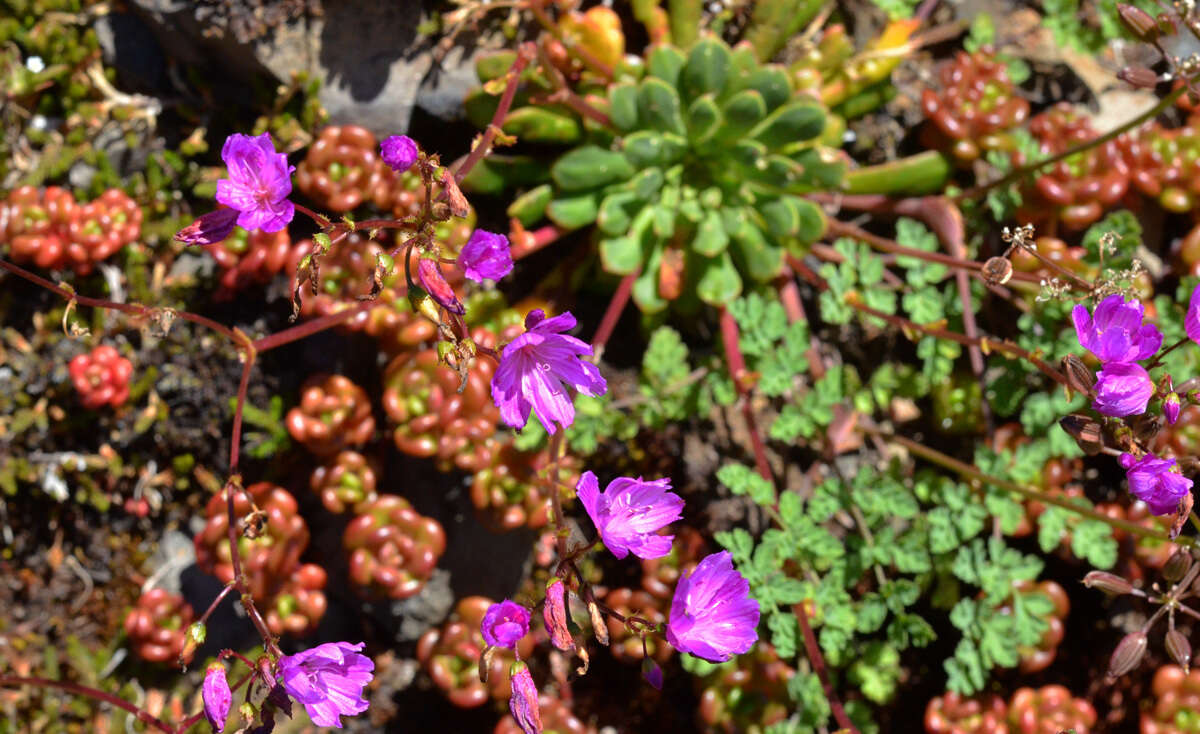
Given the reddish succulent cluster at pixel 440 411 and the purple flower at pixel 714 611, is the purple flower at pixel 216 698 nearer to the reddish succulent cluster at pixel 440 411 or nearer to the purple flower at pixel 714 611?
the purple flower at pixel 714 611

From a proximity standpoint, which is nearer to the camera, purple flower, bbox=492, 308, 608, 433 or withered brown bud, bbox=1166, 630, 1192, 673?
purple flower, bbox=492, 308, 608, 433

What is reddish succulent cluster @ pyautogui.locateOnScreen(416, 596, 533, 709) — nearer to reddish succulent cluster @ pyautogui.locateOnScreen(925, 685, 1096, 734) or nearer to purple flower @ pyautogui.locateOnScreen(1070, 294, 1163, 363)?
reddish succulent cluster @ pyautogui.locateOnScreen(925, 685, 1096, 734)

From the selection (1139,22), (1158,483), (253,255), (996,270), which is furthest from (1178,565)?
(253,255)

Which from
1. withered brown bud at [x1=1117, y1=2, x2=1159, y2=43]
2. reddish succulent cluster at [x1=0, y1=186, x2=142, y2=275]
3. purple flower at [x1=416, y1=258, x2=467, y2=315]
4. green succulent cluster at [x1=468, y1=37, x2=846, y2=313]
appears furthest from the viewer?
reddish succulent cluster at [x1=0, y1=186, x2=142, y2=275]

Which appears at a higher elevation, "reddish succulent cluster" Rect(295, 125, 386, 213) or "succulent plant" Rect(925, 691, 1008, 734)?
"reddish succulent cluster" Rect(295, 125, 386, 213)

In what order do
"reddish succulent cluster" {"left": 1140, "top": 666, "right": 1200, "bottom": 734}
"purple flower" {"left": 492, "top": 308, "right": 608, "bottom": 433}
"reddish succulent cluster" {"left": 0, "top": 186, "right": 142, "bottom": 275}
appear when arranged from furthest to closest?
"reddish succulent cluster" {"left": 0, "top": 186, "right": 142, "bottom": 275}
"reddish succulent cluster" {"left": 1140, "top": 666, "right": 1200, "bottom": 734}
"purple flower" {"left": 492, "top": 308, "right": 608, "bottom": 433}

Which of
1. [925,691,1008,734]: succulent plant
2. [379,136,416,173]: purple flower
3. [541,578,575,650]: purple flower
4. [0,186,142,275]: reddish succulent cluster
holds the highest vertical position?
[379,136,416,173]: purple flower

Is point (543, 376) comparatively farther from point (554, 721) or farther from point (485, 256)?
point (554, 721)

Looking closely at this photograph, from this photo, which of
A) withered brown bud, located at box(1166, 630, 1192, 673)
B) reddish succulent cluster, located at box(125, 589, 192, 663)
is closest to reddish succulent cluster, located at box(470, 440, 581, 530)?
reddish succulent cluster, located at box(125, 589, 192, 663)
